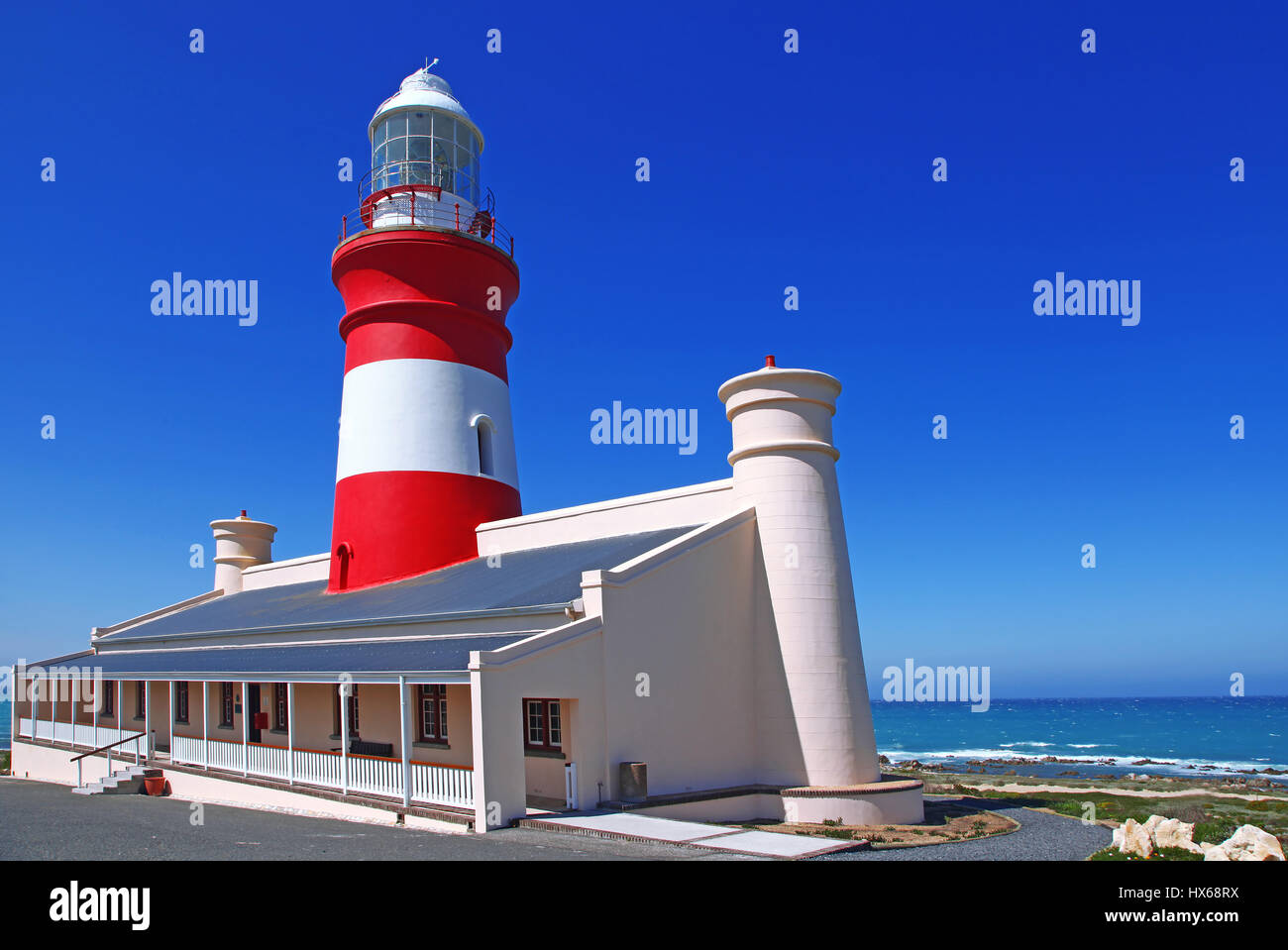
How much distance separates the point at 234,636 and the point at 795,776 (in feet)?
46.0

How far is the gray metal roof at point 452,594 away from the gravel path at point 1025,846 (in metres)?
6.18

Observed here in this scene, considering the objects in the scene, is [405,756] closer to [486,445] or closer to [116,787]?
[116,787]

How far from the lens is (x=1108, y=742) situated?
8238 centimetres

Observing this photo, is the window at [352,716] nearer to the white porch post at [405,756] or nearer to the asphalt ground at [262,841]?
the asphalt ground at [262,841]

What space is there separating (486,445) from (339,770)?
33.8 feet

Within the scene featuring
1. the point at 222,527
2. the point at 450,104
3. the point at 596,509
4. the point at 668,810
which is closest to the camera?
the point at 668,810

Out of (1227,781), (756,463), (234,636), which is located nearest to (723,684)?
(756,463)

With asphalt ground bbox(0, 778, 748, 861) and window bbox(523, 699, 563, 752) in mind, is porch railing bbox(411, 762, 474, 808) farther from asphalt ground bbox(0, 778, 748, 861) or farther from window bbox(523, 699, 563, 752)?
window bbox(523, 699, 563, 752)

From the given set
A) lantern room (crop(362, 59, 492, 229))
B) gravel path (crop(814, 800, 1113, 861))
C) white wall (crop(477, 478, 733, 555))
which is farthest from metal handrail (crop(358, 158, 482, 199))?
gravel path (crop(814, 800, 1113, 861))
